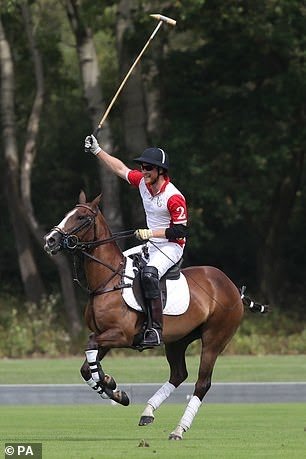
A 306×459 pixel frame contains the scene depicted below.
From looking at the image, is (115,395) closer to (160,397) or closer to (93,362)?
(93,362)

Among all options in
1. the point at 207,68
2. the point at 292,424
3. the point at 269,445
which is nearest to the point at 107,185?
the point at 207,68

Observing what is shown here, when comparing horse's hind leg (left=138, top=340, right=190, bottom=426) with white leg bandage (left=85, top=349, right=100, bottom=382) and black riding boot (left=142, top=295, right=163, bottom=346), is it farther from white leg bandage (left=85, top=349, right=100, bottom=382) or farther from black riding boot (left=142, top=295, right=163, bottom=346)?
white leg bandage (left=85, top=349, right=100, bottom=382)

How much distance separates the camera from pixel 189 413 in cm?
1256

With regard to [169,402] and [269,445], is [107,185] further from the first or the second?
[269,445]

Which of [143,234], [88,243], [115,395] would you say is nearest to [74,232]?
[88,243]

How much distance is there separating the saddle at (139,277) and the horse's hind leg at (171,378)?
745mm

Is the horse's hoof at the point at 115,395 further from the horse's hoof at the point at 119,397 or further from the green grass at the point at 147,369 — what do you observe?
the green grass at the point at 147,369

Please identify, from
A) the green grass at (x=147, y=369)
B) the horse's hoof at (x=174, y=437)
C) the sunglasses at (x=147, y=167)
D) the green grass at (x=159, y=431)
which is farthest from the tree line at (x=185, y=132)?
the horse's hoof at (x=174, y=437)

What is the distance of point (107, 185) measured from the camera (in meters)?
31.2

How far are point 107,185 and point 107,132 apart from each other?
53.2 inches

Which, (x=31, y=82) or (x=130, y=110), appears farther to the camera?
(x=31, y=82)

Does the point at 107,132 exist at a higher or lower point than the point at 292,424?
lower

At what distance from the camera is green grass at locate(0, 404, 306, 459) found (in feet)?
34.9

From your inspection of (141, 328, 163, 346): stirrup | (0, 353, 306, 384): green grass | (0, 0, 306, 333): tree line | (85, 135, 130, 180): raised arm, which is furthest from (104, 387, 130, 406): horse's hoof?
(0, 0, 306, 333): tree line
